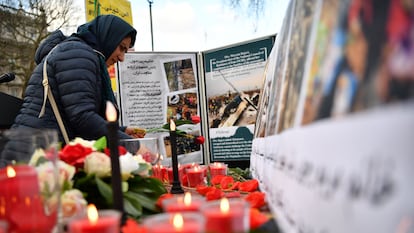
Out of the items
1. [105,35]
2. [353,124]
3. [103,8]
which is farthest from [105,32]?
[103,8]

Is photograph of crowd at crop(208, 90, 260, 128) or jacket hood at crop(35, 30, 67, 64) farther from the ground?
jacket hood at crop(35, 30, 67, 64)

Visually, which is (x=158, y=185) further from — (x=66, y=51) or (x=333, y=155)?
(x=66, y=51)

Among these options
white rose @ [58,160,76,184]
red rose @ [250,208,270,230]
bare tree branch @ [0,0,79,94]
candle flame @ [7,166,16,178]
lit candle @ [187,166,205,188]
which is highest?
bare tree branch @ [0,0,79,94]

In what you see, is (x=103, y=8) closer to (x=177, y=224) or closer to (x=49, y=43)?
(x=49, y=43)

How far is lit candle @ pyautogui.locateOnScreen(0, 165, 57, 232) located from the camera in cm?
71

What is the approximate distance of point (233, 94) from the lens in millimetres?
4012

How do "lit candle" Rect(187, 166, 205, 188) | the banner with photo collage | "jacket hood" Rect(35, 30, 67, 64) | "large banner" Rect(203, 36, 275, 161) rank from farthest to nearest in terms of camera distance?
"large banner" Rect(203, 36, 275, 161) < "jacket hood" Rect(35, 30, 67, 64) < "lit candle" Rect(187, 166, 205, 188) < the banner with photo collage

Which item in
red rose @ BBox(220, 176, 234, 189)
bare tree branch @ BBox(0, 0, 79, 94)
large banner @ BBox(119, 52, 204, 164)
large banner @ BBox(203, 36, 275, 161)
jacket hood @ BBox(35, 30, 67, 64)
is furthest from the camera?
bare tree branch @ BBox(0, 0, 79, 94)

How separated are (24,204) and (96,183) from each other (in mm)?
205

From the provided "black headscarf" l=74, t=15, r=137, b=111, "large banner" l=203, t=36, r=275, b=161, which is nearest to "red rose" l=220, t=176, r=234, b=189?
"black headscarf" l=74, t=15, r=137, b=111

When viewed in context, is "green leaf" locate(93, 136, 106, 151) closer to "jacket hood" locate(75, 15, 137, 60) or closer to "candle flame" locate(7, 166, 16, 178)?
"candle flame" locate(7, 166, 16, 178)

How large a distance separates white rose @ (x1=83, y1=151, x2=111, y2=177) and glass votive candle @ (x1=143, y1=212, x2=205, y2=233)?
1.25 feet

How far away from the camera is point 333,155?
0.46 meters

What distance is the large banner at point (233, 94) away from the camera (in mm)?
A: 3807
